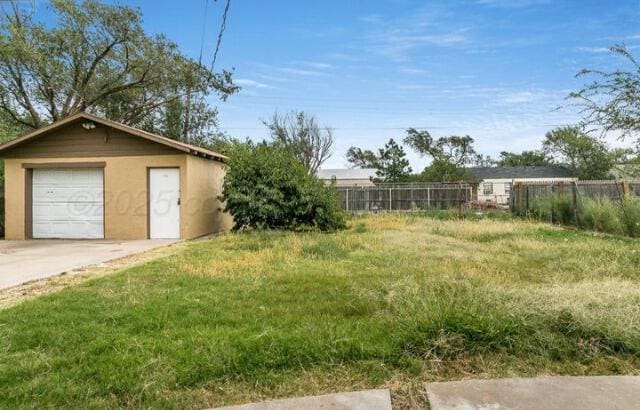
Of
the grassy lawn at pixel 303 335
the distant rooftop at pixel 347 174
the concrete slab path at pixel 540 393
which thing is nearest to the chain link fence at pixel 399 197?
the distant rooftop at pixel 347 174

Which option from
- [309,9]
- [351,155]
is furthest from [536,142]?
[309,9]

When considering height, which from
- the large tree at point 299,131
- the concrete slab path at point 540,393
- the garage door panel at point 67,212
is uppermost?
the large tree at point 299,131

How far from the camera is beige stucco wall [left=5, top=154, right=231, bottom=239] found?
11492 mm

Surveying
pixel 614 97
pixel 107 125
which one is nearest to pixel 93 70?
pixel 107 125

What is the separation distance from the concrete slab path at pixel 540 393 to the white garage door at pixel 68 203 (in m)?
11.6

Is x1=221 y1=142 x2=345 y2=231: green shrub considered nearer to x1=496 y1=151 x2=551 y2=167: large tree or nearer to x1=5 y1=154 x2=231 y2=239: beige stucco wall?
x1=5 y1=154 x2=231 y2=239: beige stucco wall

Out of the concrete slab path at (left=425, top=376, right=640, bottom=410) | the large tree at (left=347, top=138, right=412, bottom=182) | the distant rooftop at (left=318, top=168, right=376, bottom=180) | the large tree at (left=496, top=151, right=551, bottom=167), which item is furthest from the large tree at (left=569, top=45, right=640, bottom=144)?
the large tree at (left=496, top=151, right=551, bottom=167)

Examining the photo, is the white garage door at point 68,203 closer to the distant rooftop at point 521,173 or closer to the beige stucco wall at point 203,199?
the beige stucco wall at point 203,199

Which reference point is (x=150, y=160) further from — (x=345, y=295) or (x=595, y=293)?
(x=595, y=293)

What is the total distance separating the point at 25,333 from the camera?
3480 millimetres

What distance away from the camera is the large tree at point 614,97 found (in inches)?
206

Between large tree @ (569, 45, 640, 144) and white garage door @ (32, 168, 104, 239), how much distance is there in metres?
11.3

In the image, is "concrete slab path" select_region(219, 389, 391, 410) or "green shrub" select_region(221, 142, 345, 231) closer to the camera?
"concrete slab path" select_region(219, 389, 391, 410)

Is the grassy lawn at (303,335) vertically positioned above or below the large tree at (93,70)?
below
